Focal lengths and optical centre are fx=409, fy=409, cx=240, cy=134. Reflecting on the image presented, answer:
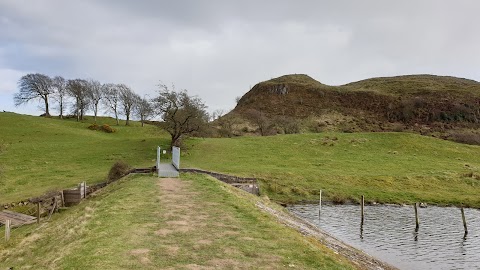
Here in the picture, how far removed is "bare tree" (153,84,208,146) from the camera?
49.2m

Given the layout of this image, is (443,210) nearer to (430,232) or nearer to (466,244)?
(430,232)

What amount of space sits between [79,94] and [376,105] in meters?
86.9

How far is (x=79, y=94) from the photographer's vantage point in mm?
95938

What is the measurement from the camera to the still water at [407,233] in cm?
2095

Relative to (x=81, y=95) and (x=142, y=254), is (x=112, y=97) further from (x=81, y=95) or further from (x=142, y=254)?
(x=142, y=254)

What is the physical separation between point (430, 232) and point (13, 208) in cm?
2875

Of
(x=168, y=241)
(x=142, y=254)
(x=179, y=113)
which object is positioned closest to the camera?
(x=142, y=254)

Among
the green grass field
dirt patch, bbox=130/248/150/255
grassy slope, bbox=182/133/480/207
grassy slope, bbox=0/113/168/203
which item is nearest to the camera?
dirt patch, bbox=130/248/150/255

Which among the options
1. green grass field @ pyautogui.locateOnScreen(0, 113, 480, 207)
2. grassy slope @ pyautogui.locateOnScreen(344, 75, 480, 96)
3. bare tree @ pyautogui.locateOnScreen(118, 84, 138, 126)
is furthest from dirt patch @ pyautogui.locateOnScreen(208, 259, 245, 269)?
grassy slope @ pyautogui.locateOnScreen(344, 75, 480, 96)

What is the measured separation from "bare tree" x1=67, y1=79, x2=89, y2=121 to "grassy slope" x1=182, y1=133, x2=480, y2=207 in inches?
1966

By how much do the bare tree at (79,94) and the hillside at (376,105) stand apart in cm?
4192

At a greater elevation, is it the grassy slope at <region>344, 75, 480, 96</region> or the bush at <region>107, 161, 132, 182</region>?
the grassy slope at <region>344, 75, 480, 96</region>

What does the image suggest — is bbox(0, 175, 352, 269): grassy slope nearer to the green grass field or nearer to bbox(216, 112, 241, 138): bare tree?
the green grass field

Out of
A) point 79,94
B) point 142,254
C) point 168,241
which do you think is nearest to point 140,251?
point 142,254
